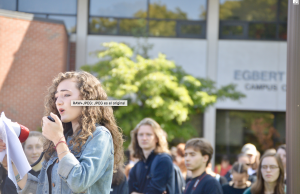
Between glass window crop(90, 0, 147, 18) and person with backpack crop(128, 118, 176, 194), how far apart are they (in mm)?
9017

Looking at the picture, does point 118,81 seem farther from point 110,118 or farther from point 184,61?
point 110,118

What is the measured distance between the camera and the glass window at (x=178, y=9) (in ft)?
41.3

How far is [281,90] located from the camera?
13.2 m

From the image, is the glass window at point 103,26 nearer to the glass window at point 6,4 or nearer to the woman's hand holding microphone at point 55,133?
the glass window at point 6,4

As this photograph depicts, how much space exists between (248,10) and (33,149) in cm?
1178

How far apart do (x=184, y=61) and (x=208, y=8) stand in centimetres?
224

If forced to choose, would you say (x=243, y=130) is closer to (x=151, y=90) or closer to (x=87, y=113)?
(x=151, y=90)

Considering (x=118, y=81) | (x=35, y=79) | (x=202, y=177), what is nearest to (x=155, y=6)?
(x=118, y=81)

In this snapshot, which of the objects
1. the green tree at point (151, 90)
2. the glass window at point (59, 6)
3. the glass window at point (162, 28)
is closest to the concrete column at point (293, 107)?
the green tree at point (151, 90)

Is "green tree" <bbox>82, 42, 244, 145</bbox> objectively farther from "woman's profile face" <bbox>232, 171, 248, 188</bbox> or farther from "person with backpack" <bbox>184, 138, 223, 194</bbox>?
"person with backpack" <bbox>184, 138, 223, 194</bbox>

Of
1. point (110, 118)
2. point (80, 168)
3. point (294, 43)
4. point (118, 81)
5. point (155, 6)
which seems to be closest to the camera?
point (80, 168)

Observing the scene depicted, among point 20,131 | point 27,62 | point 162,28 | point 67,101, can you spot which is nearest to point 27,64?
point 27,62

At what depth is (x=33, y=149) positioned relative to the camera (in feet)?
11.1

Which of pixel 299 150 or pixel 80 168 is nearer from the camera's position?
pixel 80 168
